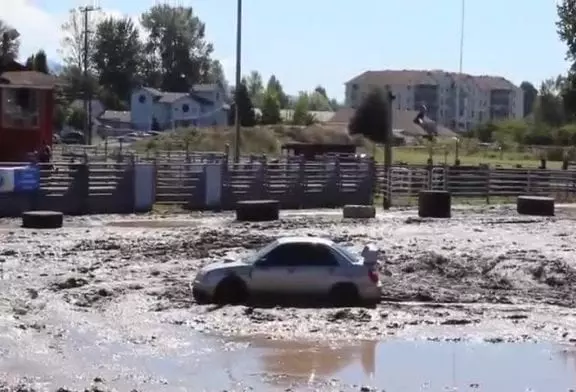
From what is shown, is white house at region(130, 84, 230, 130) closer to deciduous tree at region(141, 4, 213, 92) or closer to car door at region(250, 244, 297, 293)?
deciduous tree at region(141, 4, 213, 92)

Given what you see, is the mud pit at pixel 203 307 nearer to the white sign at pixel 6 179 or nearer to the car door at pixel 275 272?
the car door at pixel 275 272

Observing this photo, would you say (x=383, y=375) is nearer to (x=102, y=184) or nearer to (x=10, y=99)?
(x=102, y=184)

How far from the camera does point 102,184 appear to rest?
41969 mm

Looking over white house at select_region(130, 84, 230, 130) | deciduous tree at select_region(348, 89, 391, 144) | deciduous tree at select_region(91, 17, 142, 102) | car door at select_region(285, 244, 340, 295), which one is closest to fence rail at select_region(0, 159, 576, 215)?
car door at select_region(285, 244, 340, 295)

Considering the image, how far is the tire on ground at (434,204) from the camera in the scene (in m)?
42.4

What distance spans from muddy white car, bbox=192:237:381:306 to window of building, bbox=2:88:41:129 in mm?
28614

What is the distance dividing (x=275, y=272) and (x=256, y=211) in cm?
1863

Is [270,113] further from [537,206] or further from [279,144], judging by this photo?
[537,206]

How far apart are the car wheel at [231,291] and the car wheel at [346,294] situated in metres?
1.54

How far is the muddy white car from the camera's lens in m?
20.6

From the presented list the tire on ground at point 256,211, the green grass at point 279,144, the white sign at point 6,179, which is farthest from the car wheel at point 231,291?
the green grass at point 279,144

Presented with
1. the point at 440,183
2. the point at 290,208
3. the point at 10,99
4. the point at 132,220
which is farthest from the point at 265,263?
the point at 440,183

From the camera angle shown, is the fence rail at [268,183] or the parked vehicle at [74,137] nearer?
the fence rail at [268,183]

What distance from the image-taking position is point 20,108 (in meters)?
48.2
